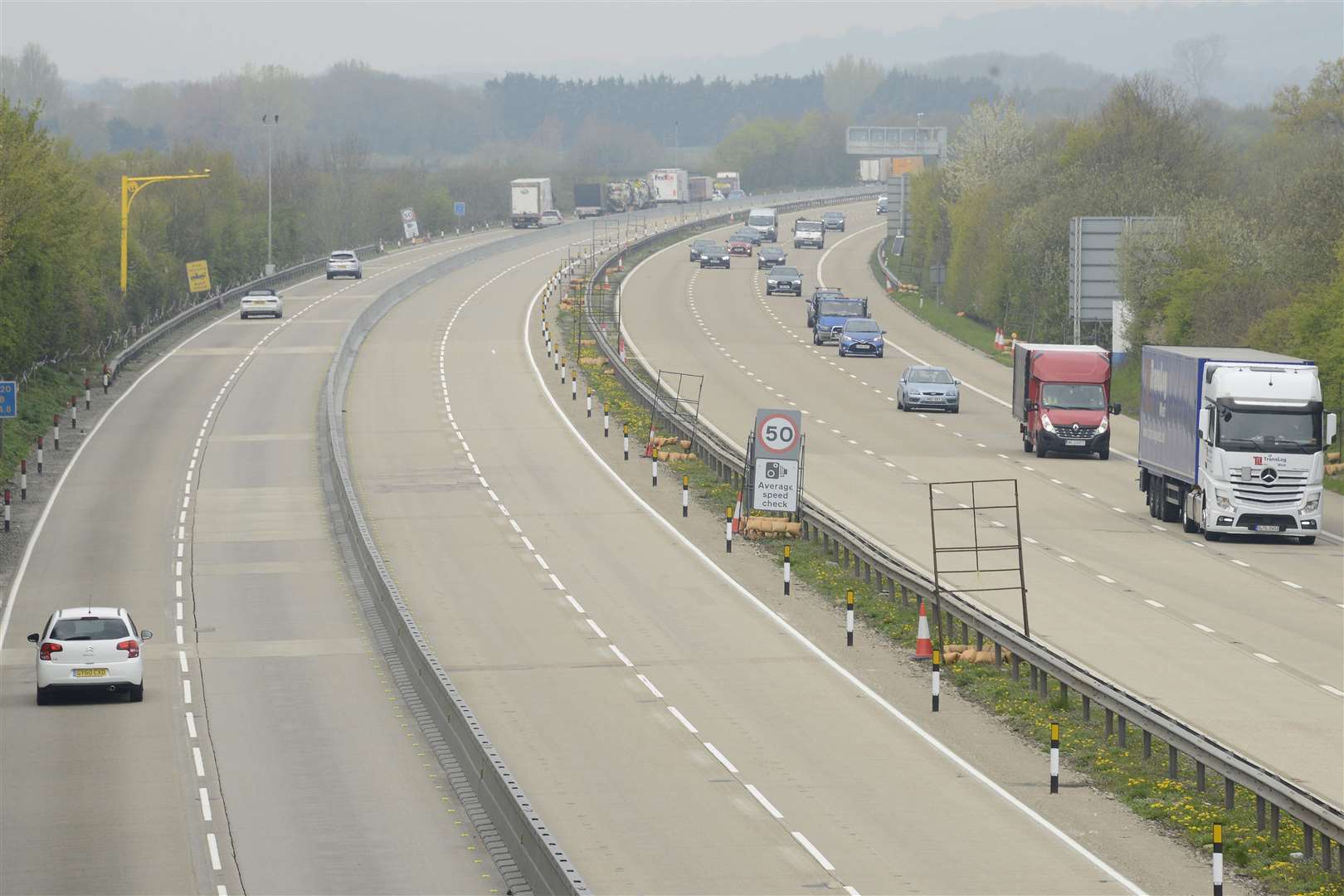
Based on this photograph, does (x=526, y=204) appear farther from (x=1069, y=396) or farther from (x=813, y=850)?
(x=813, y=850)

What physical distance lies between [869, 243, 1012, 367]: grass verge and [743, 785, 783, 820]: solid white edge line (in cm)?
Result: 5427

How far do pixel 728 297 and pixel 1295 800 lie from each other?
261 feet

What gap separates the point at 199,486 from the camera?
1923 inches

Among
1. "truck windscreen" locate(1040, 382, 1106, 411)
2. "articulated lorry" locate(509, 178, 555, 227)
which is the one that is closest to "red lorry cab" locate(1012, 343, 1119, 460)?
"truck windscreen" locate(1040, 382, 1106, 411)

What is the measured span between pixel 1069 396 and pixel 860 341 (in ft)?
78.6

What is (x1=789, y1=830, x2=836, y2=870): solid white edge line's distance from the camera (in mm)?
19938

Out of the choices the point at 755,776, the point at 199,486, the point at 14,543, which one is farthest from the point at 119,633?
the point at 199,486

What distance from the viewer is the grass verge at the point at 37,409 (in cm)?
5208

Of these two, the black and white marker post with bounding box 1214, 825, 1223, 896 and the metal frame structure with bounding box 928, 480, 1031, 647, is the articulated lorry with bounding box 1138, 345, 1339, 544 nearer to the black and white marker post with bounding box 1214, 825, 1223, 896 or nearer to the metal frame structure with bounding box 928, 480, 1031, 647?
the metal frame structure with bounding box 928, 480, 1031, 647

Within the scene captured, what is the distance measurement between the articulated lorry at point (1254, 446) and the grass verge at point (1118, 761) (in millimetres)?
8113

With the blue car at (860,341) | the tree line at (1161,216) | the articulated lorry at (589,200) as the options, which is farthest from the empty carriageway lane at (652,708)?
the articulated lorry at (589,200)

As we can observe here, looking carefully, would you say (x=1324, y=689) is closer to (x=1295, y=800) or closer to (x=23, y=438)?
(x=1295, y=800)

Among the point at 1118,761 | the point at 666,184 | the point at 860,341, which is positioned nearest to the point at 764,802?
the point at 1118,761

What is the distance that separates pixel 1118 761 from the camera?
Answer: 24.2 metres
